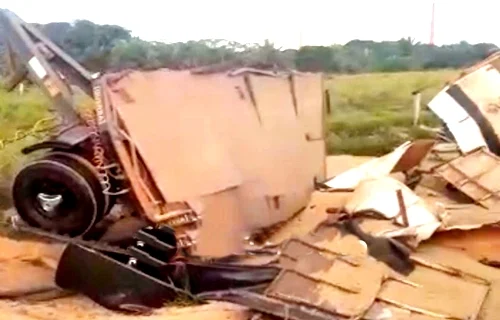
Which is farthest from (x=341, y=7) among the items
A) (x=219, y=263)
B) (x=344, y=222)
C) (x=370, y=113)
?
(x=219, y=263)

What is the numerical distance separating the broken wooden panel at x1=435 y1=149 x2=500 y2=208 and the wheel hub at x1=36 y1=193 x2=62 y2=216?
288 cm

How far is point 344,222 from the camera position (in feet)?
21.4

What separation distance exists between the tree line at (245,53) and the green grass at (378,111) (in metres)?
0.13

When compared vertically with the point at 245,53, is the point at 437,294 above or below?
below

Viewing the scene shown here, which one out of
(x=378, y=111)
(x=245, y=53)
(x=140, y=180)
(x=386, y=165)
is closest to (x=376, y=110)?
(x=378, y=111)

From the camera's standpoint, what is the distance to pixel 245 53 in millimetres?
8219

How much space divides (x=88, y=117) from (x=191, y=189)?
0.76 m

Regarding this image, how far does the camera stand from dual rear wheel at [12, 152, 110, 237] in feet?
20.2

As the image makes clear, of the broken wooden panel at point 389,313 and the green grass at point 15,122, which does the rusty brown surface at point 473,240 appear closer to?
the broken wooden panel at point 389,313

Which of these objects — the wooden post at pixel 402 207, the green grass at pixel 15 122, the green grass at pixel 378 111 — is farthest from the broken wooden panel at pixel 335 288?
the green grass at pixel 378 111

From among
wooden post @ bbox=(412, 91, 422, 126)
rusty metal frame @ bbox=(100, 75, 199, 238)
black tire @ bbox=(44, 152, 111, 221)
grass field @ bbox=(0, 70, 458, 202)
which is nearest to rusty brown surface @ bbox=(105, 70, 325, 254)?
rusty metal frame @ bbox=(100, 75, 199, 238)

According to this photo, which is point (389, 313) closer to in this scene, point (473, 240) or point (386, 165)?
point (473, 240)

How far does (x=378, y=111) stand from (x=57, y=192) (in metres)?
4.23

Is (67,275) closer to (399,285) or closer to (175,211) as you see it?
(175,211)
